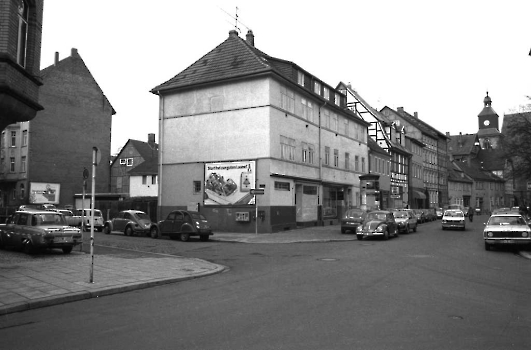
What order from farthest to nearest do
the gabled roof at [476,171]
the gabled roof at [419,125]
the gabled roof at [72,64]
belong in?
the gabled roof at [476,171] → the gabled roof at [419,125] → the gabled roof at [72,64]

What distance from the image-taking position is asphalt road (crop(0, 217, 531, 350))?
5.72m

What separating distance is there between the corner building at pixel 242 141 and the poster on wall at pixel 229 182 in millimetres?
66

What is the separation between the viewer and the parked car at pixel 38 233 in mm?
15625

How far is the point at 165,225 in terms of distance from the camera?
2431 cm

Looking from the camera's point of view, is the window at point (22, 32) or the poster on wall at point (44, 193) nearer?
the window at point (22, 32)

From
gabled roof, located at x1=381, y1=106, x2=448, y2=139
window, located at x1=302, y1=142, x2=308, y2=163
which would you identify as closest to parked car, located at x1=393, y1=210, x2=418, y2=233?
window, located at x1=302, y1=142, x2=308, y2=163

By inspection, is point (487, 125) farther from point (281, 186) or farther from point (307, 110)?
point (281, 186)

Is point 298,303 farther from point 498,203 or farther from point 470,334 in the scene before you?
point 498,203

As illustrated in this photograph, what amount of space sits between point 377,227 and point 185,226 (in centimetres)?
1036

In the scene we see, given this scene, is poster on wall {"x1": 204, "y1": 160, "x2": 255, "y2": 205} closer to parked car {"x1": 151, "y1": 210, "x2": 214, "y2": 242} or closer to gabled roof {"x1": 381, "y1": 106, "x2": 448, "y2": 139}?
parked car {"x1": 151, "y1": 210, "x2": 214, "y2": 242}

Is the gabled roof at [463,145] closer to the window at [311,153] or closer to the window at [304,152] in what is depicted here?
the window at [311,153]

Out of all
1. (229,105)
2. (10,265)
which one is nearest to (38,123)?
(229,105)

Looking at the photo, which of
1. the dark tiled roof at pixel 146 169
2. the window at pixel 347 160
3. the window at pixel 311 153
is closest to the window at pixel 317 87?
the window at pixel 311 153

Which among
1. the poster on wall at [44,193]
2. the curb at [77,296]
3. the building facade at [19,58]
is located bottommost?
the curb at [77,296]
